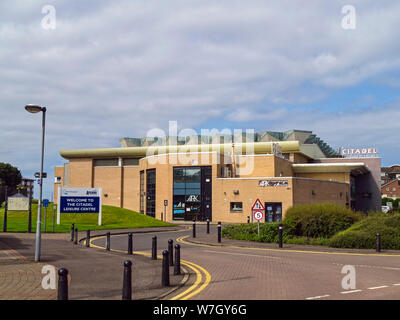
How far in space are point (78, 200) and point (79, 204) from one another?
13.5 inches

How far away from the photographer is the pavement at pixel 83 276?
9.30m

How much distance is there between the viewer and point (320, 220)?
24656 millimetres

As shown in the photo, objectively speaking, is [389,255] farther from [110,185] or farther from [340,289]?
[110,185]

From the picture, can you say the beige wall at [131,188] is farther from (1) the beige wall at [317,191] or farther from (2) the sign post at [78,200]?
(2) the sign post at [78,200]

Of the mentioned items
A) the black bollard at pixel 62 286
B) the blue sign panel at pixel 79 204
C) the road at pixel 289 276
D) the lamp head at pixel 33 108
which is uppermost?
the lamp head at pixel 33 108

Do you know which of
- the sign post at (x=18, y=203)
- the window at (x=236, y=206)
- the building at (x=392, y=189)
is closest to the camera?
the sign post at (x=18, y=203)

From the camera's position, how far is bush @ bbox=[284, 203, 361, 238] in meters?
24.4

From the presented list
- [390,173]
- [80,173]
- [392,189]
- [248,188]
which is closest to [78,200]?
[248,188]

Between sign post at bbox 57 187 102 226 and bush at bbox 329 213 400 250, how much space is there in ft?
70.0

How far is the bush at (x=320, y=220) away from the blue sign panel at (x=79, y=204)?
1712 cm

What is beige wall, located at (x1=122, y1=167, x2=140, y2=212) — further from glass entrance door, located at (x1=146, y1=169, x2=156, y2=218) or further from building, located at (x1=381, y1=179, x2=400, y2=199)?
building, located at (x1=381, y1=179, x2=400, y2=199)

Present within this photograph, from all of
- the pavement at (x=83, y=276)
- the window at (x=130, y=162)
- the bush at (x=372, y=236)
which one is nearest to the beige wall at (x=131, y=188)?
the window at (x=130, y=162)
